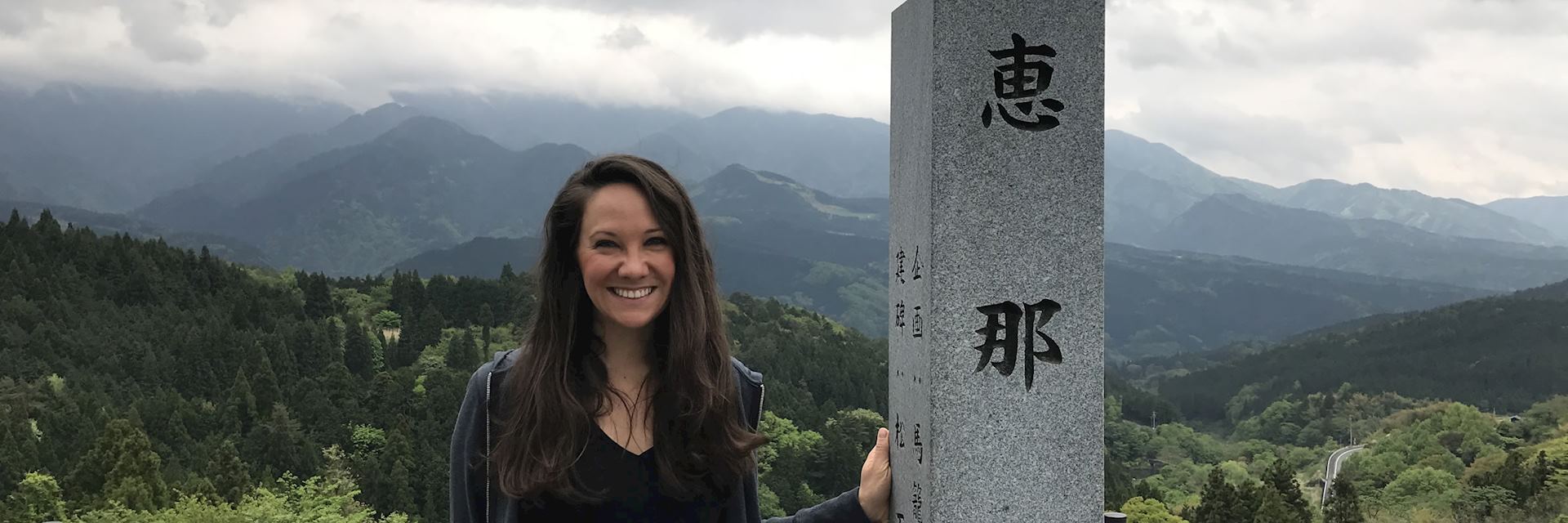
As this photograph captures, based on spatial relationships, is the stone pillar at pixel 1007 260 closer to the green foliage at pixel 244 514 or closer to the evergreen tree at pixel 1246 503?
the green foliage at pixel 244 514

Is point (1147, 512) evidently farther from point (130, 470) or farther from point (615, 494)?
point (615, 494)

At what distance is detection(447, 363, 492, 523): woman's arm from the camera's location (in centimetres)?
287

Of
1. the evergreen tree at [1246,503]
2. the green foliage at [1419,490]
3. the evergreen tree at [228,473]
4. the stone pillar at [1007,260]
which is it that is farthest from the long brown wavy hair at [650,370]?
the green foliage at [1419,490]

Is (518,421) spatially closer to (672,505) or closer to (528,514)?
(528,514)

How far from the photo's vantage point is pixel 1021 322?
425 centimetres

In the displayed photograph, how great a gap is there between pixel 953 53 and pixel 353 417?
51.5 meters

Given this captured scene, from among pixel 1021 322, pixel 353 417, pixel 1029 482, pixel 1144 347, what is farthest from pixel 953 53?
pixel 1144 347

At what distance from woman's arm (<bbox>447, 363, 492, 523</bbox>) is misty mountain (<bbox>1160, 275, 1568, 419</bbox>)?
282ft

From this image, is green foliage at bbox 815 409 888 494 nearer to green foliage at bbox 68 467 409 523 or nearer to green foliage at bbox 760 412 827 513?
green foliage at bbox 760 412 827 513

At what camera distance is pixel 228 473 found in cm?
3900

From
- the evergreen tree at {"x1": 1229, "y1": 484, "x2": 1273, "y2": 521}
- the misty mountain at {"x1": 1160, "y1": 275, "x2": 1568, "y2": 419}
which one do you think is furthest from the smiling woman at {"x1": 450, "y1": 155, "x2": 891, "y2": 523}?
the misty mountain at {"x1": 1160, "y1": 275, "x2": 1568, "y2": 419}

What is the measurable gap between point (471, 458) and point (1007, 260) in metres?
2.22

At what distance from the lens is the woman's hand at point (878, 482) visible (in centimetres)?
418

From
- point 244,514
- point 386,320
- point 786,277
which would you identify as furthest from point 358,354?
point 786,277
